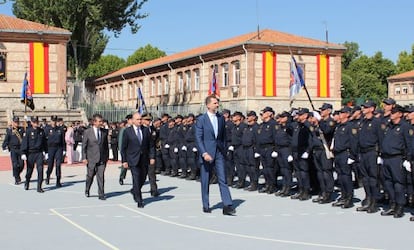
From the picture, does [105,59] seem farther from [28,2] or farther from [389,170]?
[389,170]

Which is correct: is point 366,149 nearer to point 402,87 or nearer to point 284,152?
point 284,152

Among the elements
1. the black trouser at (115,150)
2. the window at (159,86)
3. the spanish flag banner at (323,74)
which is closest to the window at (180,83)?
the window at (159,86)

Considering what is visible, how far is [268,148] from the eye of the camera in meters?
14.5

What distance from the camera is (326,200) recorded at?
500 inches

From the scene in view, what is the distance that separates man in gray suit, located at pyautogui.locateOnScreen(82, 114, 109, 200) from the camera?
45.5ft

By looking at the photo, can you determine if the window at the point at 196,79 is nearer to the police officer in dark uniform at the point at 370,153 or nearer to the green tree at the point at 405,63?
the police officer in dark uniform at the point at 370,153

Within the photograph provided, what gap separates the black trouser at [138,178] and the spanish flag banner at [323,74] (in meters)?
29.7

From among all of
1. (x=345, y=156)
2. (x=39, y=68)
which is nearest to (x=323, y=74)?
(x=39, y=68)

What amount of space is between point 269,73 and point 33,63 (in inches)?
563

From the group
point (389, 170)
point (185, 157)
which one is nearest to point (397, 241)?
point (389, 170)

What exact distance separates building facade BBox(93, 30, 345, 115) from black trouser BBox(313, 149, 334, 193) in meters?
23.7

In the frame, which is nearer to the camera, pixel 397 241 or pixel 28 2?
pixel 397 241

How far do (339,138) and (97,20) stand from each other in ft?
123

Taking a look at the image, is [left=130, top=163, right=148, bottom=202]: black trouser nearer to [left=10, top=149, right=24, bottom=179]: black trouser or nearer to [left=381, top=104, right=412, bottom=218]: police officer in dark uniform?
[left=381, top=104, right=412, bottom=218]: police officer in dark uniform
